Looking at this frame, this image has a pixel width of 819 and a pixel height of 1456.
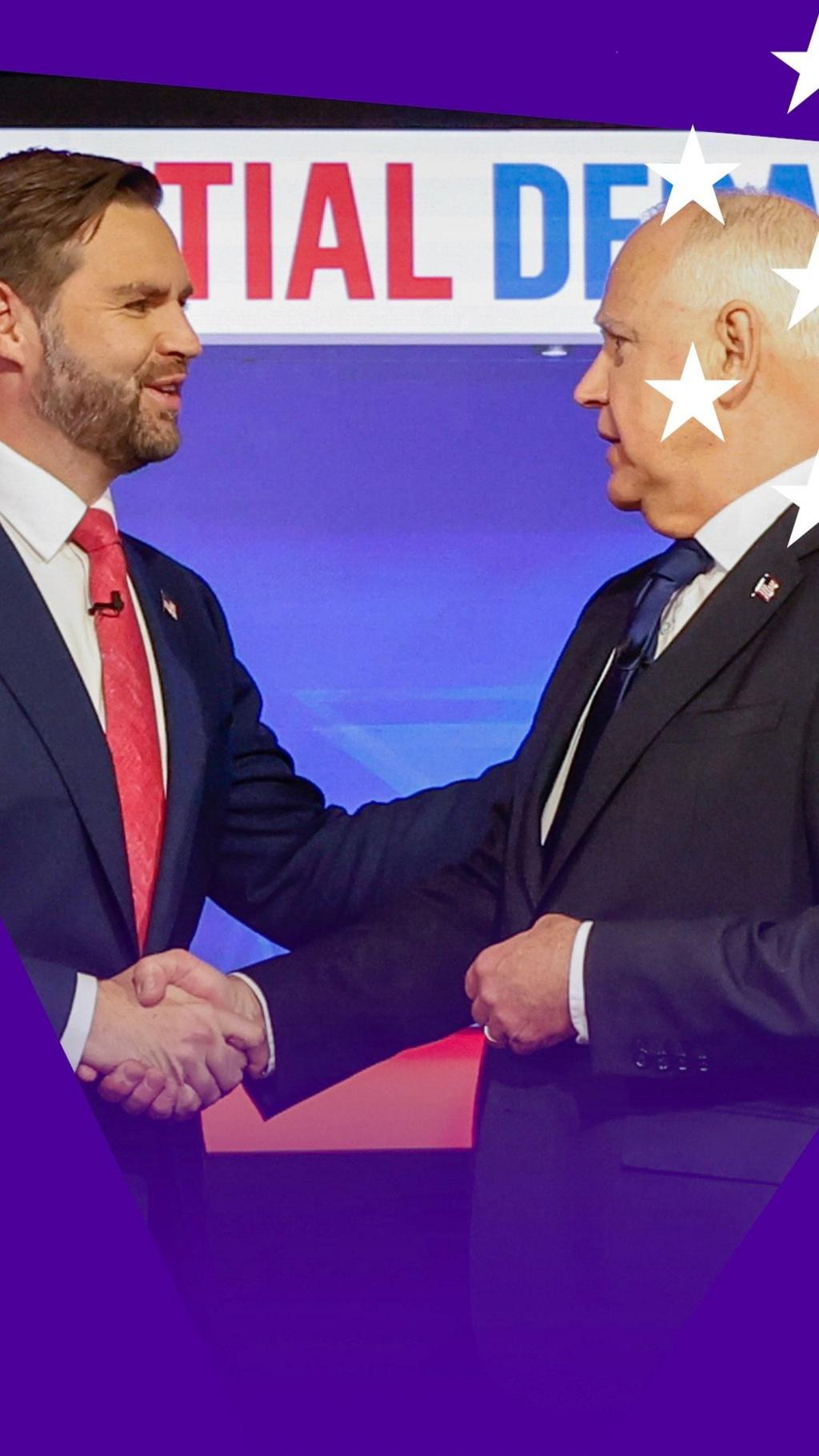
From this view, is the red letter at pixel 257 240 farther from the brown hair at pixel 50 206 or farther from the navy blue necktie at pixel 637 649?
the navy blue necktie at pixel 637 649

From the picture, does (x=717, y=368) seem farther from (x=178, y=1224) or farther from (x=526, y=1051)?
(x=178, y=1224)

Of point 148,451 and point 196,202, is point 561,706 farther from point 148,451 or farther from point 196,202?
point 196,202

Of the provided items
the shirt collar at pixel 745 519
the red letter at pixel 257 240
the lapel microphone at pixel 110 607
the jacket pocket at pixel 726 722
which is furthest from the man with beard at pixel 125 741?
the shirt collar at pixel 745 519

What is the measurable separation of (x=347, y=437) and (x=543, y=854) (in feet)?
2.12

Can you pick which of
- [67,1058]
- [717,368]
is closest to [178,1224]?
[67,1058]

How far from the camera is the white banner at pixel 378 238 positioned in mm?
2797

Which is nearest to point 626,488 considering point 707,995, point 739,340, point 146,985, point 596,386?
point 596,386

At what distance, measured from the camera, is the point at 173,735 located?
2680mm

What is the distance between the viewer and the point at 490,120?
2818 millimetres

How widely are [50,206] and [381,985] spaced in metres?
1.13

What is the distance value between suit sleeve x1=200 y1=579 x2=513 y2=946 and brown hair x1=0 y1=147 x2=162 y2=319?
1.60ft

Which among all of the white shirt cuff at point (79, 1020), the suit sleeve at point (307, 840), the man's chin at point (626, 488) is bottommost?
the white shirt cuff at point (79, 1020)

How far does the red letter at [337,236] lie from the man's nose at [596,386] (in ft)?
1.12

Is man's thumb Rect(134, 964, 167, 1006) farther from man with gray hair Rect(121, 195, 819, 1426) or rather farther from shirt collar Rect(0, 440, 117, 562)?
shirt collar Rect(0, 440, 117, 562)
